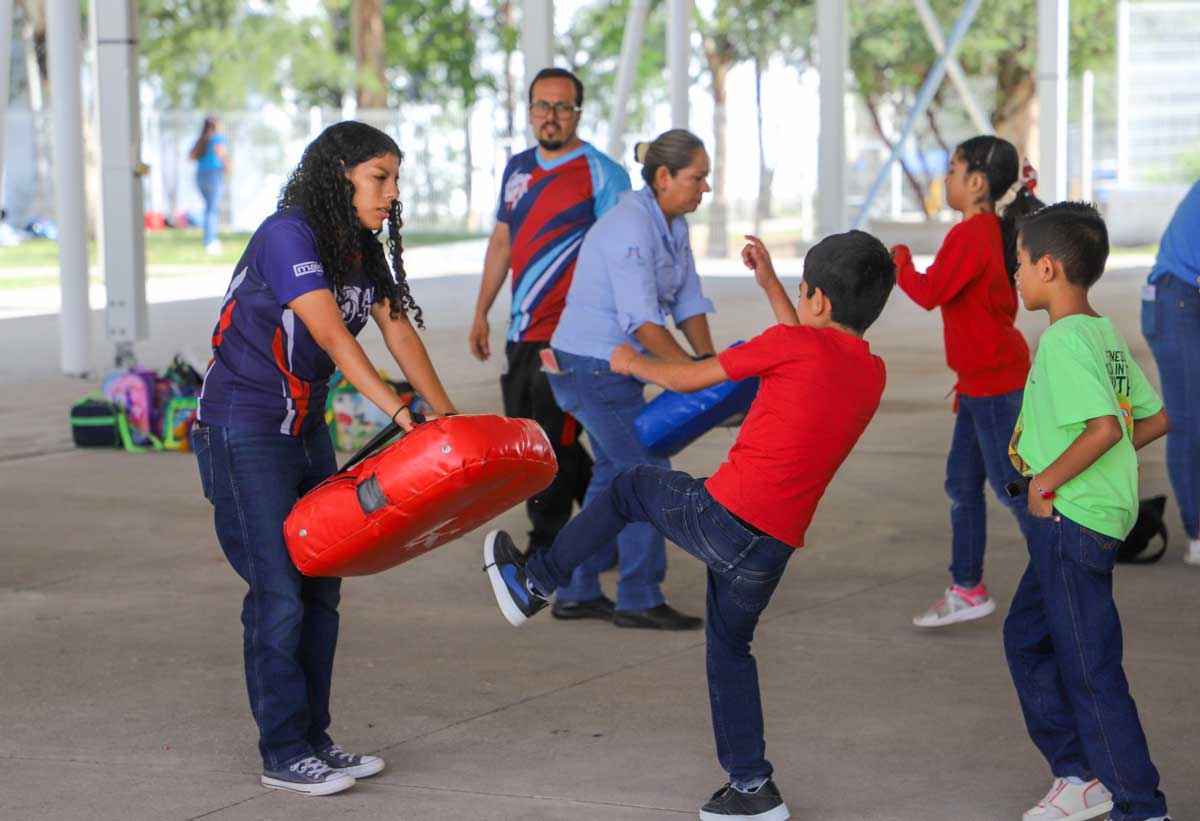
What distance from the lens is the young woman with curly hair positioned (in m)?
4.51

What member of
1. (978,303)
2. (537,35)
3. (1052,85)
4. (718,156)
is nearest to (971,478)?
(978,303)

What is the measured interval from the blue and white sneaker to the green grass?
64.0ft

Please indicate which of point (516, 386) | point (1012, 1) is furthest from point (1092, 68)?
point (516, 386)

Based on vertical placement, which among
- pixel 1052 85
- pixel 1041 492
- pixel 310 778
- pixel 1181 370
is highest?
pixel 1052 85

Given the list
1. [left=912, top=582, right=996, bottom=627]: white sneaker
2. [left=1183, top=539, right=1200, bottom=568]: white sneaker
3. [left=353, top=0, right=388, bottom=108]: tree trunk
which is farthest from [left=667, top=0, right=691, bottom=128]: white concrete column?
[left=353, top=0, right=388, bottom=108]: tree trunk

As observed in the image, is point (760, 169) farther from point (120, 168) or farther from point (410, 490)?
point (410, 490)

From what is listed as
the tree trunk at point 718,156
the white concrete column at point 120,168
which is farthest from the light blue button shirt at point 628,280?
the tree trunk at point 718,156

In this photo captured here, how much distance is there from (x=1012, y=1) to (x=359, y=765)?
34.6m

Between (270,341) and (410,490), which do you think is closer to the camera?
(410,490)

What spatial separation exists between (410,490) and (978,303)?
2.69 metres

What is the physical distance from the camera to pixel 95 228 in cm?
3375

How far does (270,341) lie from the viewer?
458cm

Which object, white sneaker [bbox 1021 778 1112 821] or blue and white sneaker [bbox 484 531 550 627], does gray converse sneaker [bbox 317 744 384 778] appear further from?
white sneaker [bbox 1021 778 1112 821]

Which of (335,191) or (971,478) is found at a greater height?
(335,191)
